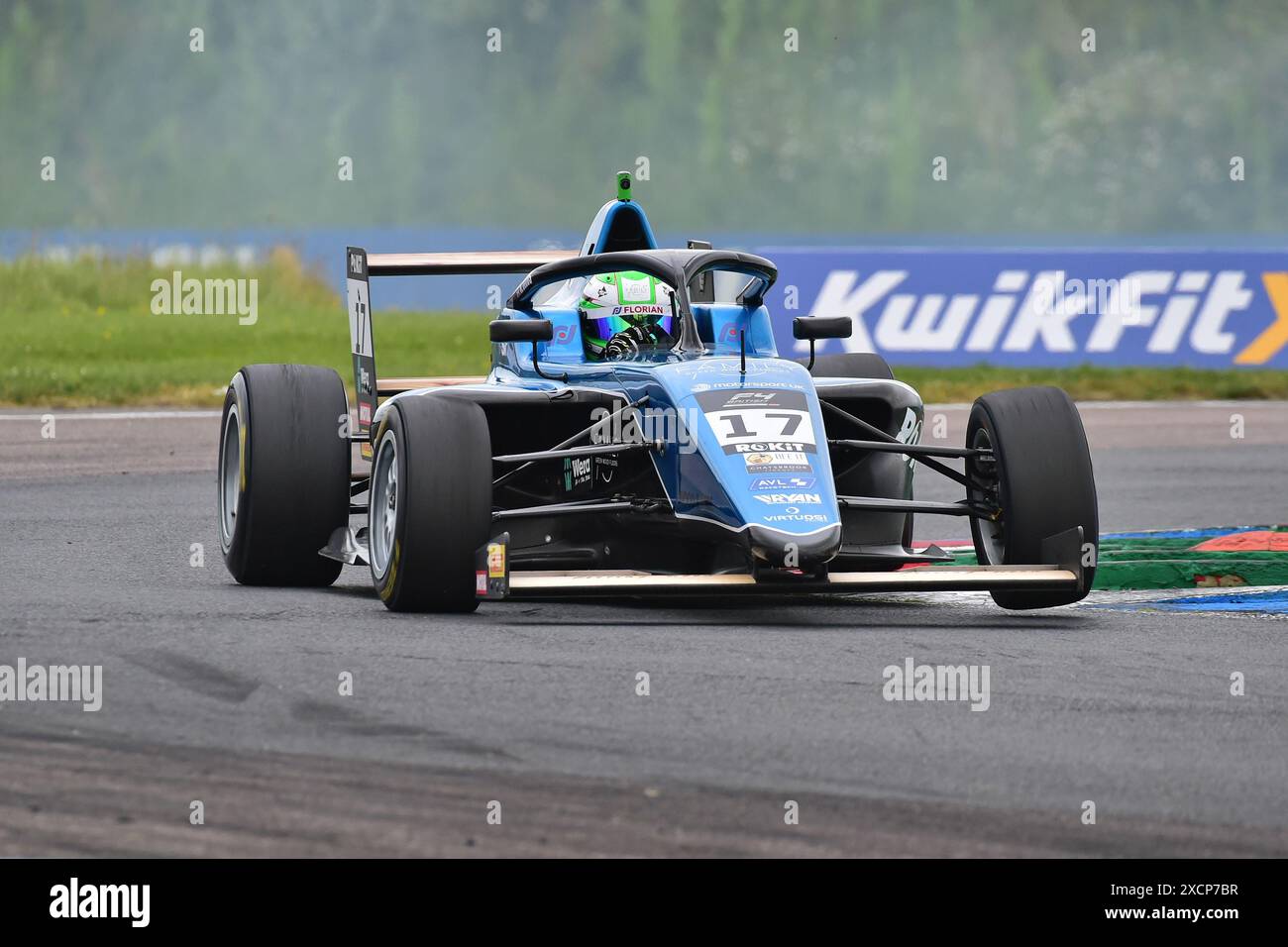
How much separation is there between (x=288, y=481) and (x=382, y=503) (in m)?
0.76

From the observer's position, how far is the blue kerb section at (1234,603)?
9.12m

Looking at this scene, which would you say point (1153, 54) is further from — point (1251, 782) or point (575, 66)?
point (1251, 782)

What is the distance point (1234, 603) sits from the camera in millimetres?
9305

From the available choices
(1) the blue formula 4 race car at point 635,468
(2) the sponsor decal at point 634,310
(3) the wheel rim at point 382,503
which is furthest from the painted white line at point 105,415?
(3) the wheel rim at point 382,503

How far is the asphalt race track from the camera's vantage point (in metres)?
5.16

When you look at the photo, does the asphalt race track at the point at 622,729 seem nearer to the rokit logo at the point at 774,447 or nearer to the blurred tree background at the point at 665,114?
the rokit logo at the point at 774,447

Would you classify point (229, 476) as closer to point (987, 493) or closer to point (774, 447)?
point (774, 447)

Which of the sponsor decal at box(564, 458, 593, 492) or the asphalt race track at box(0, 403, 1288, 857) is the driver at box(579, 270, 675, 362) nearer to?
the sponsor decal at box(564, 458, 593, 492)

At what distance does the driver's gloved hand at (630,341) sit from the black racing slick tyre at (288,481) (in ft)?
4.35

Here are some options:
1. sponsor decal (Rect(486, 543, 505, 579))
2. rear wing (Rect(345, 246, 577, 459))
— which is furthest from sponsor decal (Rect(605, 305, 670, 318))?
sponsor decal (Rect(486, 543, 505, 579))

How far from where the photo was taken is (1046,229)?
54406mm
